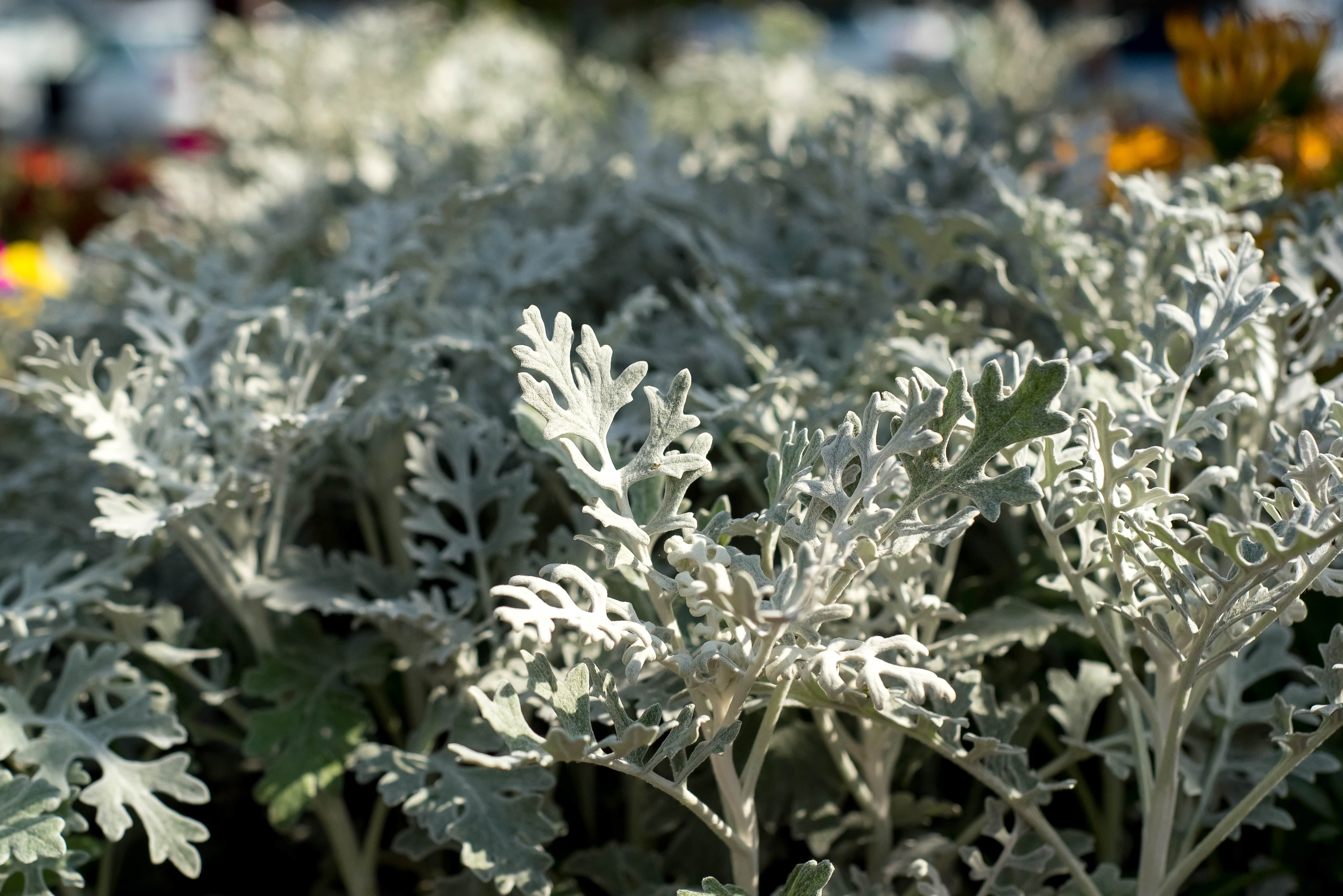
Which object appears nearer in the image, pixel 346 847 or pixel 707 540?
pixel 707 540

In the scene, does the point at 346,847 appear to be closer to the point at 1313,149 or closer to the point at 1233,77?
the point at 1233,77

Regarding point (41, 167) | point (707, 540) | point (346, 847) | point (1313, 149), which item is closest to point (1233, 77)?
point (1313, 149)

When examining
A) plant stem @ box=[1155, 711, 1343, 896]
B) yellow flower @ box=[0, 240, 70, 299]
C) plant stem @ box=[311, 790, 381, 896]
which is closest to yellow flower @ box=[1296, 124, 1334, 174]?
plant stem @ box=[1155, 711, 1343, 896]

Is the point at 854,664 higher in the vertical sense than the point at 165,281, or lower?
lower

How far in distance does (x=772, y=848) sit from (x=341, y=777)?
1.43 ft

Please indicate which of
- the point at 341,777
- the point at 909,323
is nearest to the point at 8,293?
the point at 341,777

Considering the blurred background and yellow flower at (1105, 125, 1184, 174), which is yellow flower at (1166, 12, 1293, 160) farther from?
yellow flower at (1105, 125, 1184, 174)

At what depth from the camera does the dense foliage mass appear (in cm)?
81

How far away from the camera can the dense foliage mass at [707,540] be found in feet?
2.64

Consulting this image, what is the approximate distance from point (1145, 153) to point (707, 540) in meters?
1.91

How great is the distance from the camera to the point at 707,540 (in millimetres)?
775

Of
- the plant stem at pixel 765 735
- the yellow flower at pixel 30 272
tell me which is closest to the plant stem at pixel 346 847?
the plant stem at pixel 765 735

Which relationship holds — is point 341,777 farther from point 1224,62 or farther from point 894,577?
point 1224,62

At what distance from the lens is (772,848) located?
116 cm
